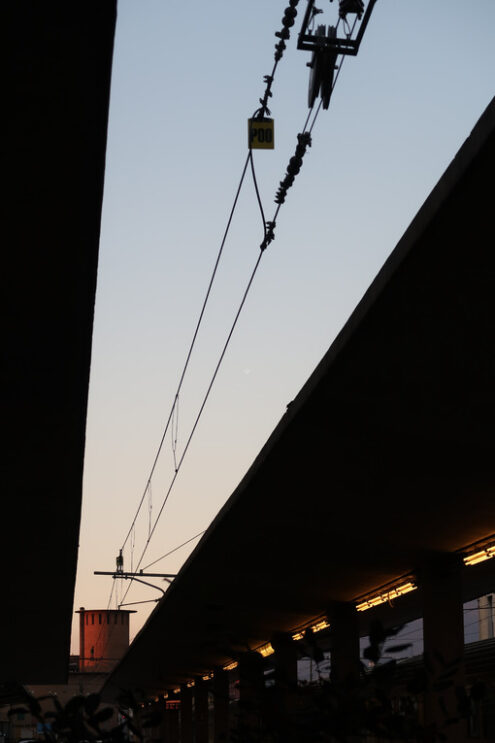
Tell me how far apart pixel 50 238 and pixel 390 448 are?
14.5 ft

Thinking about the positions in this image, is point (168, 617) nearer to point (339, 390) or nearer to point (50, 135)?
point (339, 390)

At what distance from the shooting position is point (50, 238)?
302 inches

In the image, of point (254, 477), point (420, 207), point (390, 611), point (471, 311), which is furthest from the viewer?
point (390, 611)

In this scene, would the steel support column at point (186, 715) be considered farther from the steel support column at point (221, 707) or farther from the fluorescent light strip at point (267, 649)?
the fluorescent light strip at point (267, 649)

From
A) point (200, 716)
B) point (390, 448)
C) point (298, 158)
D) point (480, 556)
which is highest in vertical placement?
point (298, 158)

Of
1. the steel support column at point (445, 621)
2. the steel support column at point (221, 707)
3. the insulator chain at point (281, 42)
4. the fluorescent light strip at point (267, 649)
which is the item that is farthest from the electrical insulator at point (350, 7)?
the steel support column at point (221, 707)

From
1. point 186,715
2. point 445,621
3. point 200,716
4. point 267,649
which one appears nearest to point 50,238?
point 445,621

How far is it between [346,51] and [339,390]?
2827mm

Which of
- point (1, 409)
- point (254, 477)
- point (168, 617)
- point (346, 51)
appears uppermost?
point (346, 51)

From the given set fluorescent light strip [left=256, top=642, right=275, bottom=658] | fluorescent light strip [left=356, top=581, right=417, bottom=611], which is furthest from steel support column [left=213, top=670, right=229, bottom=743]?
fluorescent light strip [left=356, top=581, right=417, bottom=611]

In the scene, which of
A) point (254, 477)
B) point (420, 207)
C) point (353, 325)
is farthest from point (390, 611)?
point (420, 207)

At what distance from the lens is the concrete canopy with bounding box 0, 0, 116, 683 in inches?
209

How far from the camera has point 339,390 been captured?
8.91 m

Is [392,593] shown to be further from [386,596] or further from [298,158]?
[298,158]
